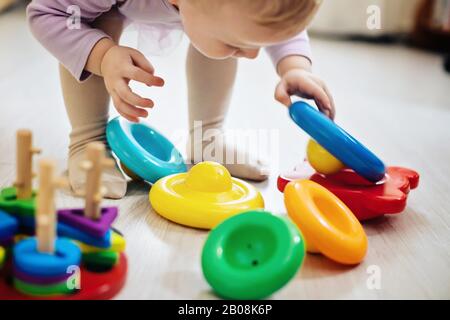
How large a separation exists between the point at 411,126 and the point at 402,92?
374 millimetres

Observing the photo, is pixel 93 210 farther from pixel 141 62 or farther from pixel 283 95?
pixel 283 95

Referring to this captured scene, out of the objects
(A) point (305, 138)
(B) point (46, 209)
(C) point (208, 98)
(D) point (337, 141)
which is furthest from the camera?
(A) point (305, 138)

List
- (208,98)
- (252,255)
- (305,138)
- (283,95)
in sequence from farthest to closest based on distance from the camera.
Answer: (305,138) < (208,98) < (283,95) < (252,255)

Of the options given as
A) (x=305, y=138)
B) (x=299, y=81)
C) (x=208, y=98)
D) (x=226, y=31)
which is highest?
(x=226, y=31)

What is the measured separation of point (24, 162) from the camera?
0.65m

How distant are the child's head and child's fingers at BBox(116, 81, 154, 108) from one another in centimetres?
11

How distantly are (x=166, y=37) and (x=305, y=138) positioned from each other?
0.35m

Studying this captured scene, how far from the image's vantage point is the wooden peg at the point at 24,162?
2.09 feet

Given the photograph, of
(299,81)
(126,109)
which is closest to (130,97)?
(126,109)

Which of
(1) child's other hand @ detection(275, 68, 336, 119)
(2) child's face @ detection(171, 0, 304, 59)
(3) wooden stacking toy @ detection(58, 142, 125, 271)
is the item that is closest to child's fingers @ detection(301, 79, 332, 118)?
(1) child's other hand @ detection(275, 68, 336, 119)

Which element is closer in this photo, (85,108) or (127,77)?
(127,77)

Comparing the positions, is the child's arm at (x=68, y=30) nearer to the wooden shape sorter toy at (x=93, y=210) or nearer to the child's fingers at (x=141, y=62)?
the child's fingers at (x=141, y=62)
